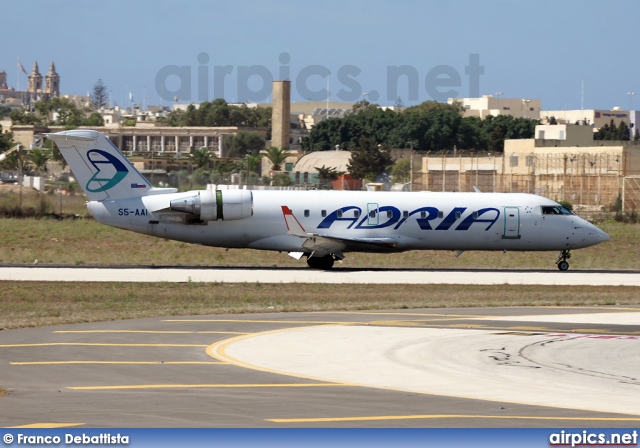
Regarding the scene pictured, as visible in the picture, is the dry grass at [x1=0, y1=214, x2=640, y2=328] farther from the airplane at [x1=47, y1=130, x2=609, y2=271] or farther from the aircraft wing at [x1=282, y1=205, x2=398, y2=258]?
the airplane at [x1=47, y1=130, x2=609, y2=271]

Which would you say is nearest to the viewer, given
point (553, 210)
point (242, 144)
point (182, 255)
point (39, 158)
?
point (553, 210)

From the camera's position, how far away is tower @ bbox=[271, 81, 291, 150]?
6900 inches

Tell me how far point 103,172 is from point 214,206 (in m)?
4.50

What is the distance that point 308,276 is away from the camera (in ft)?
127

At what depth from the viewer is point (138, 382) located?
1612cm

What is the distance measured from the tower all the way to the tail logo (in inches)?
5285

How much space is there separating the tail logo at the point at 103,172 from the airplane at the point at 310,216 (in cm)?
4

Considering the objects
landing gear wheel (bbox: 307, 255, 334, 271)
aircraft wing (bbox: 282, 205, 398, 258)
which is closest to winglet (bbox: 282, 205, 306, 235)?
aircraft wing (bbox: 282, 205, 398, 258)

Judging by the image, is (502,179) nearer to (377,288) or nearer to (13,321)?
(377,288)

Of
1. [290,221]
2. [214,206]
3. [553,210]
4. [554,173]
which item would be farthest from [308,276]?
[554,173]

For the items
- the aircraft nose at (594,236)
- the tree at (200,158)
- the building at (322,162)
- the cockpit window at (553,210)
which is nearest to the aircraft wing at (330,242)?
the cockpit window at (553,210)

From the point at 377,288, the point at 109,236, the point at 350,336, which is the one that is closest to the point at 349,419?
the point at 350,336

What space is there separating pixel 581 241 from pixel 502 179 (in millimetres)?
41086

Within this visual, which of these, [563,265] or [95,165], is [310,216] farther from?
[563,265]
